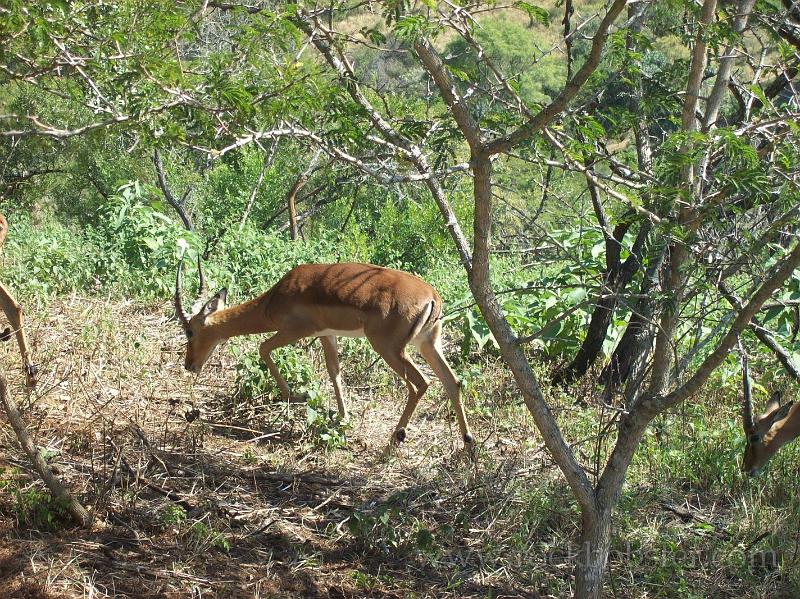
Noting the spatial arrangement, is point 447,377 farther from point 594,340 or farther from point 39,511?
point 39,511

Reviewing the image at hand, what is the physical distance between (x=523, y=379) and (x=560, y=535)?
1.42m

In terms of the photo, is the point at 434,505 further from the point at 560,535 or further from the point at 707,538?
the point at 707,538

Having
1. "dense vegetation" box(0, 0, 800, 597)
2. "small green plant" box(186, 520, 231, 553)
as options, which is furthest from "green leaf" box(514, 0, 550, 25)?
"small green plant" box(186, 520, 231, 553)

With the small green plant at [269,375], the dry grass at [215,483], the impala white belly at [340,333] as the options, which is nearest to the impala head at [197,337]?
the dry grass at [215,483]

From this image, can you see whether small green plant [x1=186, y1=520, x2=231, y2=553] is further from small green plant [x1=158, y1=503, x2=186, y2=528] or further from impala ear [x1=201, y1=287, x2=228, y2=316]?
impala ear [x1=201, y1=287, x2=228, y2=316]

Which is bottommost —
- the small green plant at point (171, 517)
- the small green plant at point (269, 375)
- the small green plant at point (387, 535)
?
the small green plant at point (171, 517)

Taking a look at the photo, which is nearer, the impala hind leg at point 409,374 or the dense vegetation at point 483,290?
the dense vegetation at point 483,290

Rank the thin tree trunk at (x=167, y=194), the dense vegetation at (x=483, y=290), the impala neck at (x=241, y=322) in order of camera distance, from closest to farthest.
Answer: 1. the dense vegetation at (x=483, y=290)
2. the impala neck at (x=241, y=322)
3. the thin tree trunk at (x=167, y=194)

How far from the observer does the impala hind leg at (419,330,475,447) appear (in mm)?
7078

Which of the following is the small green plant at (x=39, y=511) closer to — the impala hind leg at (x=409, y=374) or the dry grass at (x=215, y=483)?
the dry grass at (x=215, y=483)

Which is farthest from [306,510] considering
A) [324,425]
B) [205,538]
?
[324,425]

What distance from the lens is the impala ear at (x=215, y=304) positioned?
26.0ft

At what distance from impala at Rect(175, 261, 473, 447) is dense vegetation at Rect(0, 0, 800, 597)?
0.19 meters

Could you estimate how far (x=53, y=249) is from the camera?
9289mm
